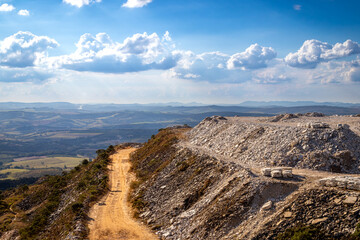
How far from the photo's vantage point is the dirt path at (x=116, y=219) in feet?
90.5

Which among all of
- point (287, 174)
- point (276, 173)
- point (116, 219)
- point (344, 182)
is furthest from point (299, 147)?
point (116, 219)

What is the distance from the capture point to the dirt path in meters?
27.6

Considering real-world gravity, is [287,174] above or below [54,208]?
above

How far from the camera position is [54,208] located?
1638 inches

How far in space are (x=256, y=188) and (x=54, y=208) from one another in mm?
32742

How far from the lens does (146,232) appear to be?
91.5ft

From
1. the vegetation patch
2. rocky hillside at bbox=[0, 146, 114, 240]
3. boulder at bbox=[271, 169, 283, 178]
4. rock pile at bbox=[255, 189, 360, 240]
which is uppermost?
boulder at bbox=[271, 169, 283, 178]

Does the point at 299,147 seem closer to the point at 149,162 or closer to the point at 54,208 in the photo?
the point at 149,162

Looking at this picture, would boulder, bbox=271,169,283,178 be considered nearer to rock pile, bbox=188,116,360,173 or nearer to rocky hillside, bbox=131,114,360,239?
rocky hillside, bbox=131,114,360,239

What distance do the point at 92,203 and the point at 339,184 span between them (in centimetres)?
3021

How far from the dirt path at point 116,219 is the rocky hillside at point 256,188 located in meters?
1.43

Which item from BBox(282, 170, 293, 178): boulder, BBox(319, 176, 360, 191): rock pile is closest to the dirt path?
BBox(282, 170, 293, 178): boulder

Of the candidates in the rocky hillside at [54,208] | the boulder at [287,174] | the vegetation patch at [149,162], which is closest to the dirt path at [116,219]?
the rocky hillside at [54,208]

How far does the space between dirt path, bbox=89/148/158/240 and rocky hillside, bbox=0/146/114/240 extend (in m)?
1.22
